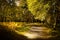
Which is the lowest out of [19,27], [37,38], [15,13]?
[37,38]

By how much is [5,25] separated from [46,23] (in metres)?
0.81

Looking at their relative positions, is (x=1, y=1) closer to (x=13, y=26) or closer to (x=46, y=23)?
(x=13, y=26)

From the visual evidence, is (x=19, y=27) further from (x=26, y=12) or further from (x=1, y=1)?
(x=1, y=1)

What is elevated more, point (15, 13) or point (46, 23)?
point (15, 13)

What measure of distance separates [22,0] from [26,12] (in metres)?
0.25

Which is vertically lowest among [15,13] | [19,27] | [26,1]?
[19,27]

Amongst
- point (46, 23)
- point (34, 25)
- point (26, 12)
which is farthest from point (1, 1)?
point (46, 23)

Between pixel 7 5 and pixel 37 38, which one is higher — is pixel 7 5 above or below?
above

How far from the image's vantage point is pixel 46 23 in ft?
8.97

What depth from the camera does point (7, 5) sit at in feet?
9.00

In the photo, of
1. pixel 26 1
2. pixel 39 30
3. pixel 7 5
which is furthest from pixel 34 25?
Result: pixel 7 5

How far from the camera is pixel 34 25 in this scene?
8.90 ft

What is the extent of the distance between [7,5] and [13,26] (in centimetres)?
44

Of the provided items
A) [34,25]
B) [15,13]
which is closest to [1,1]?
[15,13]
